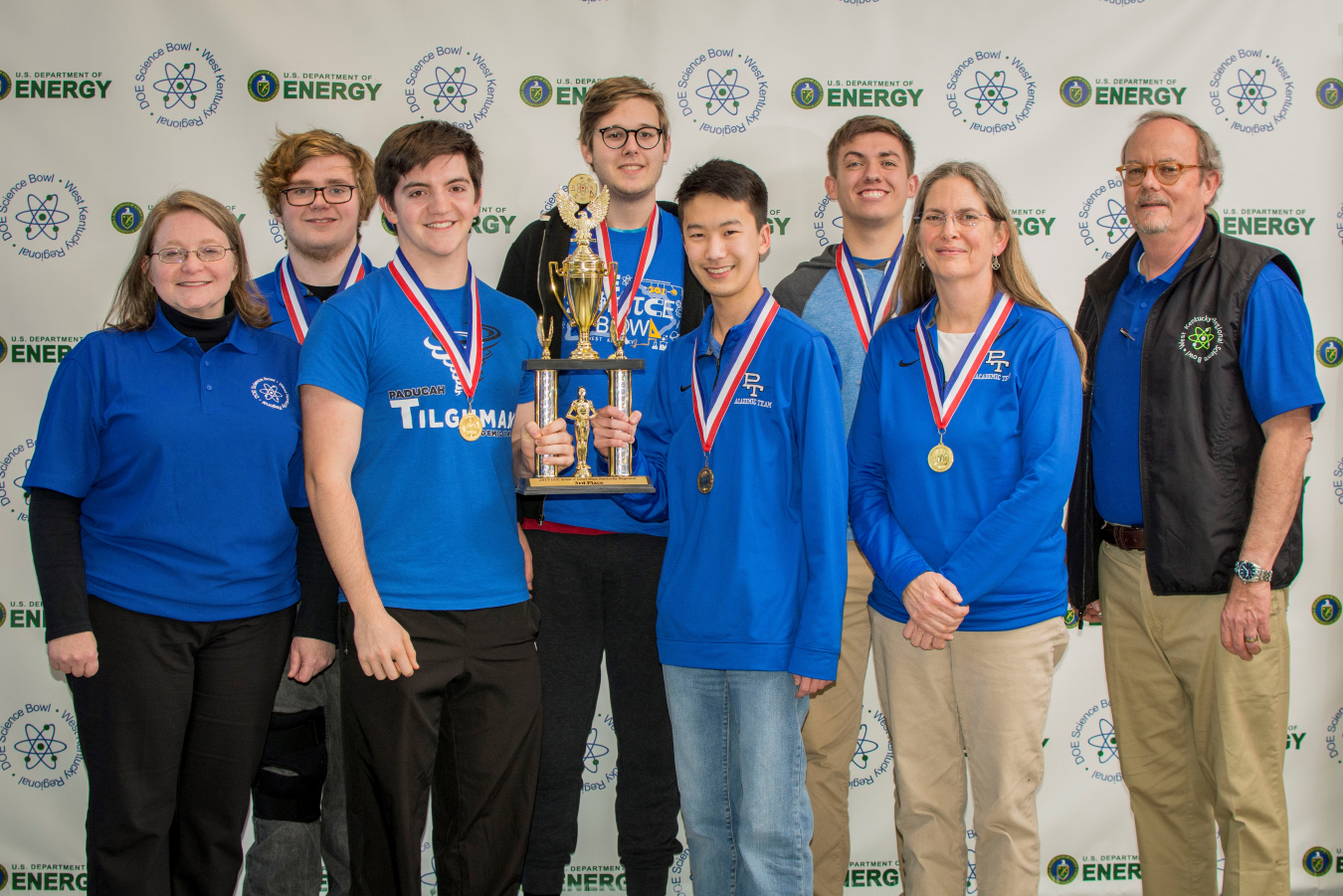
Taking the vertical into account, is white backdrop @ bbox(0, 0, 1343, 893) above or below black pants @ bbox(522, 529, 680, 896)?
above

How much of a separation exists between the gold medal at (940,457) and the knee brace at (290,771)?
1.99 m

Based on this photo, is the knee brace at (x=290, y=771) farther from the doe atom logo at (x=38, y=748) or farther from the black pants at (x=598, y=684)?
the doe atom logo at (x=38, y=748)

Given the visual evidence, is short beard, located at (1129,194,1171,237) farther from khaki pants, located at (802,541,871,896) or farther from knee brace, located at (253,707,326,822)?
knee brace, located at (253,707,326,822)

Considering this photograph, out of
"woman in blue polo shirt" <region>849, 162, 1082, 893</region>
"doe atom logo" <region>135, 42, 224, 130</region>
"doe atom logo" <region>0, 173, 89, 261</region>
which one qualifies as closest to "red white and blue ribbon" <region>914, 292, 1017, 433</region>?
"woman in blue polo shirt" <region>849, 162, 1082, 893</region>

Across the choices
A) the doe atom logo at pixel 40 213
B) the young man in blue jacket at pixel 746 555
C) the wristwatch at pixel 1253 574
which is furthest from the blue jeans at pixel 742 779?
the doe atom logo at pixel 40 213

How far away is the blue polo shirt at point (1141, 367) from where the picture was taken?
2465mm

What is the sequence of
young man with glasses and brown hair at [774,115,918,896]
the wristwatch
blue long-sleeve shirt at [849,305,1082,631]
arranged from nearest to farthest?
1. blue long-sleeve shirt at [849,305,1082,631]
2. the wristwatch
3. young man with glasses and brown hair at [774,115,918,896]

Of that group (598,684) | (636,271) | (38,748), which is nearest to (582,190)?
(636,271)

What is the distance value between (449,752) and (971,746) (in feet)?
4.22

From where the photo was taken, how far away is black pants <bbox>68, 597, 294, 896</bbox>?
2.22 metres

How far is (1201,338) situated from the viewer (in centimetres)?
254

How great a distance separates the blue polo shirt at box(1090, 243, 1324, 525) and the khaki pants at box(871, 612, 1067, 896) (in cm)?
55

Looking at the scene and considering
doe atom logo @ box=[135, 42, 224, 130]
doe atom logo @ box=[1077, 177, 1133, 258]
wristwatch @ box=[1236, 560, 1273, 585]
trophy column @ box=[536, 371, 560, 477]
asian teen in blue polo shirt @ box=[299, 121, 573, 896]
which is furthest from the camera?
doe atom logo @ box=[1077, 177, 1133, 258]

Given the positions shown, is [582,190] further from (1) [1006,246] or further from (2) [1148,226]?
(2) [1148,226]
